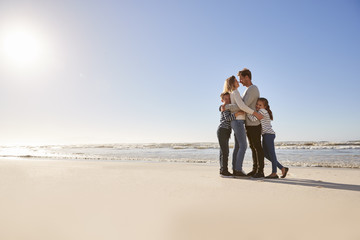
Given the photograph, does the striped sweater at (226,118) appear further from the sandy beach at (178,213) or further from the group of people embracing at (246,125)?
the sandy beach at (178,213)

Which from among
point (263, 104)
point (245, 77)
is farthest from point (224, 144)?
point (245, 77)

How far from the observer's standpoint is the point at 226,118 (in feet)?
15.2

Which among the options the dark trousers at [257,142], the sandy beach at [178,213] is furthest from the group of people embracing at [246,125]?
the sandy beach at [178,213]

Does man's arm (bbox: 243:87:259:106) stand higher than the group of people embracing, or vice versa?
man's arm (bbox: 243:87:259:106)

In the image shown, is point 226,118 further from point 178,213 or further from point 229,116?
point 178,213

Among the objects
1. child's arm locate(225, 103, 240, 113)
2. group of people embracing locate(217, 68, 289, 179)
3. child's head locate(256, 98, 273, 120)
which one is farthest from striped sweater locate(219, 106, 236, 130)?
child's head locate(256, 98, 273, 120)

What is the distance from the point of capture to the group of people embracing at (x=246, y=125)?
4.41 meters

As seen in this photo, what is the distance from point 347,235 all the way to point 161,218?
1.35m

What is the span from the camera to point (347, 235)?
165cm

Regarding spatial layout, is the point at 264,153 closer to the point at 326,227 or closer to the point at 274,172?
the point at 274,172

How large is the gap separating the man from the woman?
0.41ft

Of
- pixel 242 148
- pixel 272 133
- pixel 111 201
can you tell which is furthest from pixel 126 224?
pixel 272 133

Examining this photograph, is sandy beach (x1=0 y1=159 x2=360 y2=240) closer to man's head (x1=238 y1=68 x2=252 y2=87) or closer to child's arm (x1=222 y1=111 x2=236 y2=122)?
child's arm (x1=222 y1=111 x2=236 y2=122)

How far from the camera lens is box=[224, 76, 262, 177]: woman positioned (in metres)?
4.38
